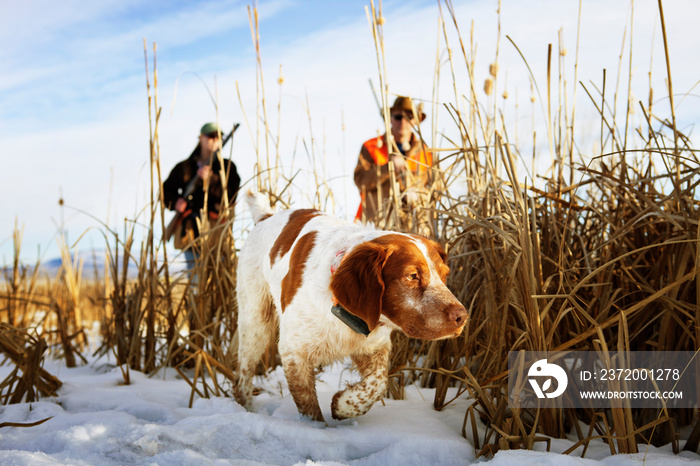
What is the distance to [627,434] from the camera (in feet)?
5.84

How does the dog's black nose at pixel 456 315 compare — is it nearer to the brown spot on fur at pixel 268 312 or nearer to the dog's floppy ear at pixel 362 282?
the dog's floppy ear at pixel 362 282

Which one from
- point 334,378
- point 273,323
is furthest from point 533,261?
point 334,378

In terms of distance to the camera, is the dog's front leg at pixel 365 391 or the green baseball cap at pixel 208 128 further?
the green baseball cap at pixel 208 128

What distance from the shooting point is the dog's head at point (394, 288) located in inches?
75.8

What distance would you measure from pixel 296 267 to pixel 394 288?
0.49 m

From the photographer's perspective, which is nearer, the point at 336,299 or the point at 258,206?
the point at 336,299

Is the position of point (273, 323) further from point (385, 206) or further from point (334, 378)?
point (385, 206)

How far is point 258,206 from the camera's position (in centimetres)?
316

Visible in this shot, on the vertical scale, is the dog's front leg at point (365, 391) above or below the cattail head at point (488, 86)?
below

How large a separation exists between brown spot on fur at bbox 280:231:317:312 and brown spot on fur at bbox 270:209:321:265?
0.12 metres

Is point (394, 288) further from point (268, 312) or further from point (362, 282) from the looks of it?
point (268, 312)

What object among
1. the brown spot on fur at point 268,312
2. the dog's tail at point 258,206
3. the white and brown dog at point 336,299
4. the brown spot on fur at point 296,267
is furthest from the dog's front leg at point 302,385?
the dog's tail at point 258,206

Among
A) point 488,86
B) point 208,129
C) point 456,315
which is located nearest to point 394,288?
point 456,315

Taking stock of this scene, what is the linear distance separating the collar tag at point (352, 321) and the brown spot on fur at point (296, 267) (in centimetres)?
27
